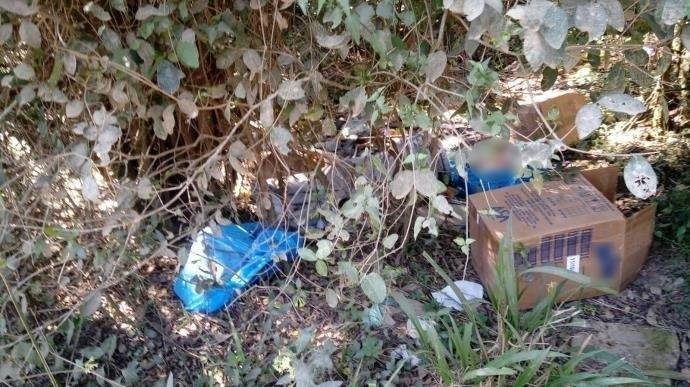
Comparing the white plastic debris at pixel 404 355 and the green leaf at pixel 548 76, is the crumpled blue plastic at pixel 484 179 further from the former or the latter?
the green leaf at pixel 548 76

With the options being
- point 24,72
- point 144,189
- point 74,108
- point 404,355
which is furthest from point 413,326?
point 24,72

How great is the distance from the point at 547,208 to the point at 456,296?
0.44m

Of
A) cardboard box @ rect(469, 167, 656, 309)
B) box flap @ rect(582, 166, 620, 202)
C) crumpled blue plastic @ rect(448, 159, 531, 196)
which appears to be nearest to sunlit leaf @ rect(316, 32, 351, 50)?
cardboard box @ rect(469, 167, 656, 309)

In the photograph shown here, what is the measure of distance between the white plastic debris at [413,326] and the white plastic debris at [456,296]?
17 centimetres

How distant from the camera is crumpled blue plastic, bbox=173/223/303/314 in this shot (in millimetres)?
2160

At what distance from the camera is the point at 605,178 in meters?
2.48

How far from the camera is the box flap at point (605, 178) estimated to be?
2465mm

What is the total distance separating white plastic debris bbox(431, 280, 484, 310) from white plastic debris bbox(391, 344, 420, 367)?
24 centimetres

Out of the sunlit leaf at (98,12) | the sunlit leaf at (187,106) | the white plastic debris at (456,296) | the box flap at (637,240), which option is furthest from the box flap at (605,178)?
the sunlit leaf at (98,12)

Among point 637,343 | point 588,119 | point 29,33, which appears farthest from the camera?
point 637,343

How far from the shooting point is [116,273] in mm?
1995

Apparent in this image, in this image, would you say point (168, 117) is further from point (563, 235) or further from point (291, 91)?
point (563, 235)

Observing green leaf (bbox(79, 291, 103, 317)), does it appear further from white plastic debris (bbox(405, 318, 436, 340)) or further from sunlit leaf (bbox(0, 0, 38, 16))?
white plastic debris (bbox(405, 318, 436, 340))

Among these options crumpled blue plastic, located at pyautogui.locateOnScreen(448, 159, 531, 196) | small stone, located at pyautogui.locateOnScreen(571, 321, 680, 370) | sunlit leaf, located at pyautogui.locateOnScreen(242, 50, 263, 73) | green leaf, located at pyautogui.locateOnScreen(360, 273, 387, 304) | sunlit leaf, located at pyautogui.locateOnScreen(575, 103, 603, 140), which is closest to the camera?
sunlit leaf, located at pyautogui.locateOnScreen(575, 103, 603, 140)
